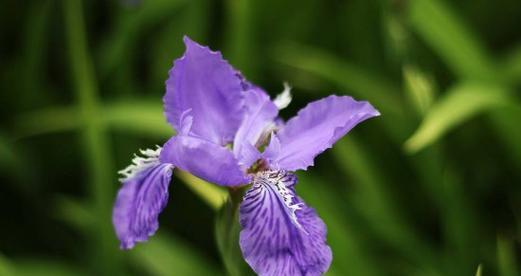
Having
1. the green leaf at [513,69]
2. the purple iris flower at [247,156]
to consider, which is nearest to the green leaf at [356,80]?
the green leaf at [513,69]

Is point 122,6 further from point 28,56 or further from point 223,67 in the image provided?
point 223,67

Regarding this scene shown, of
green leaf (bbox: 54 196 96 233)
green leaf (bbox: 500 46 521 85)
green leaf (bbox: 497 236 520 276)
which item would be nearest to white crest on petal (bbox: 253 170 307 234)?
green leaf (bbox: 497 236 520 276)

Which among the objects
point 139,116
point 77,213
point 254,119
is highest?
point 254,119

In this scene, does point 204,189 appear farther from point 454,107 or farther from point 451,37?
point 451,37

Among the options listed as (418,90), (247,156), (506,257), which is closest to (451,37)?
(418,90)

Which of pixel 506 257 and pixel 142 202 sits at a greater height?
pixel 506 257

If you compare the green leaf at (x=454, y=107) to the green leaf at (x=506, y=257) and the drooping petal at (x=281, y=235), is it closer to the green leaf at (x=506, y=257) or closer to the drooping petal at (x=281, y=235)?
the green leaf at (x=506, y=257)

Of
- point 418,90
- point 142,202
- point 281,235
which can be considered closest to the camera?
point 281,235
